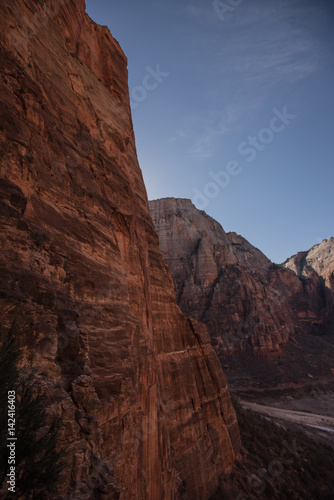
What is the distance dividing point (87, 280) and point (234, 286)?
6483 centimetres

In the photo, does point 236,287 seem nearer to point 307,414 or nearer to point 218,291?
point 218,291

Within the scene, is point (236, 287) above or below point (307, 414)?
above

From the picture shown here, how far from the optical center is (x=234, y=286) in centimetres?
6850

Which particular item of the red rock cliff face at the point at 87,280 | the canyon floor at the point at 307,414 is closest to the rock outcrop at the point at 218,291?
the canyon floor at the point at 307,414

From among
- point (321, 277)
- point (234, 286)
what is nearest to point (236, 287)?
point (234, 286)

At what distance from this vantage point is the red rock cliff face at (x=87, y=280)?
201 inches

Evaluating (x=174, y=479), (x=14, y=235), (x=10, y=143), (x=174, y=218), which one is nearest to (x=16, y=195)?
(x=14, y=235)

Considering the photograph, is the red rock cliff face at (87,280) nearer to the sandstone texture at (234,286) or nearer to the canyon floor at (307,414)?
the canyon floor at (307,414)

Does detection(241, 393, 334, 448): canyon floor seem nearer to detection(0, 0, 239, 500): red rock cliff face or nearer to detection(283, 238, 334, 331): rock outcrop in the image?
detection(0, 0, 239, 500): red rock cliff face

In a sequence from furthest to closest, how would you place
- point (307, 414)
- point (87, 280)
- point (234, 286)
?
point (234, 286), point (307, 414), point (87, 280)

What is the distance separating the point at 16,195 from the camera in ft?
18.3

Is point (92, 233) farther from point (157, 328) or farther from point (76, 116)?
point (157, 328)

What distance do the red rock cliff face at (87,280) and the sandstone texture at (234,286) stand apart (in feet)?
146

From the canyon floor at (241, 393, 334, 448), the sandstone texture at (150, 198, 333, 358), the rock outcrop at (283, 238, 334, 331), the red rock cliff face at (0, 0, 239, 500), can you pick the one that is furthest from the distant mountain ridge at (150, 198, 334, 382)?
the red rock cliff face at (0, 0, 239, 500)
